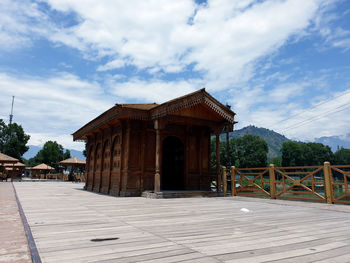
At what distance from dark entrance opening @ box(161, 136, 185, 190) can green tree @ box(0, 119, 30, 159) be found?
167 feet

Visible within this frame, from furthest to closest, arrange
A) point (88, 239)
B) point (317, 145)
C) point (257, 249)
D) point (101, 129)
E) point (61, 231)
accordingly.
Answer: point (317, 145)
point (101, 129)
point (61, 231)
point (88, 239)
point (257, 249)

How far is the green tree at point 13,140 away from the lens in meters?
52.6

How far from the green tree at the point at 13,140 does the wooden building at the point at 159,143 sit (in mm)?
48518

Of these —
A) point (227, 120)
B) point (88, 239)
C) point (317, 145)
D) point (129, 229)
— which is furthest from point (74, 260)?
point (317, 145)

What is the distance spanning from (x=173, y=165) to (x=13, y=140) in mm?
51429

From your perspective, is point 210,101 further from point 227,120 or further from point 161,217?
point 161,217

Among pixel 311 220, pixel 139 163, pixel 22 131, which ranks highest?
pixel 22 131

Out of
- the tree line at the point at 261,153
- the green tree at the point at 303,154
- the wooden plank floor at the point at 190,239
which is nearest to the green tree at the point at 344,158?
the tree line at the point at 261,153

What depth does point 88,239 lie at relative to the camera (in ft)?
11.3

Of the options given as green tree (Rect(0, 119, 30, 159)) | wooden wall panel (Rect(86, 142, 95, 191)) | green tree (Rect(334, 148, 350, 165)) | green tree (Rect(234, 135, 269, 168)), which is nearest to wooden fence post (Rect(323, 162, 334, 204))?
wooden wall panel (Rect(86, 142, 95, 191))

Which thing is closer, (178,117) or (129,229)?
(129,229)

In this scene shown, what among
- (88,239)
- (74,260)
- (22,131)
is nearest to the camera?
(74,260)

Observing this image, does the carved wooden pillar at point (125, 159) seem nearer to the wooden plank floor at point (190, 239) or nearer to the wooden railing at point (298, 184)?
the wooden railing at point (298, 184)

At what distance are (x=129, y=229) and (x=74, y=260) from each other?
1.55 meters
